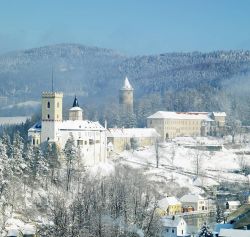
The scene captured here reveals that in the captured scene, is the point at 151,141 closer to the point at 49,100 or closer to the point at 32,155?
the point at 49,100

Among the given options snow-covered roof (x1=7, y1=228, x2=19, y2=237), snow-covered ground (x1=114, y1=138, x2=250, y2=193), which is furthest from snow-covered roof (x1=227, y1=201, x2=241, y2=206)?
snow-covered roof (x1=7, y1=228, x2=19, y2=237)

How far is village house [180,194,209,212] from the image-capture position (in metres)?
65.5

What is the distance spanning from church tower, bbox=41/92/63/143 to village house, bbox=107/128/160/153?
34.0ft

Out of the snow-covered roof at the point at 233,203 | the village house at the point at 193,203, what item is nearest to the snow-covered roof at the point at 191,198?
the village house at the point at 193,203

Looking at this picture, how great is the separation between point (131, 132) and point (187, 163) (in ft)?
25.6

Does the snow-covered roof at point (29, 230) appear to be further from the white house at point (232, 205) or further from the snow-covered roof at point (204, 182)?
the snow-covered roof at point (204, 182)

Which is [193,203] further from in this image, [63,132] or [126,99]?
[126,99]

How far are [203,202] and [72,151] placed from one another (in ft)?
37.8

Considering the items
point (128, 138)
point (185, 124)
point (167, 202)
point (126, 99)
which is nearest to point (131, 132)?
point (128, 138)

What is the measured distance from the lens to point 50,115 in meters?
74.8

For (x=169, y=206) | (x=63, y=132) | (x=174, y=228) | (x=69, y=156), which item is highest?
(x=63, y=132)

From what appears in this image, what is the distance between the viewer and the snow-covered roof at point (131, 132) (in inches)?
3447

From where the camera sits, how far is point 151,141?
92.8 m

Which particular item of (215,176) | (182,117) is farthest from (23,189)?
(182,117)
